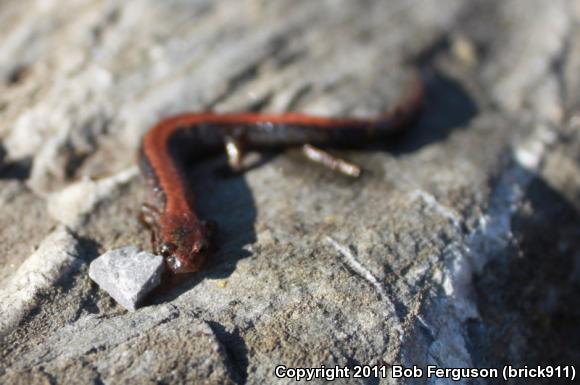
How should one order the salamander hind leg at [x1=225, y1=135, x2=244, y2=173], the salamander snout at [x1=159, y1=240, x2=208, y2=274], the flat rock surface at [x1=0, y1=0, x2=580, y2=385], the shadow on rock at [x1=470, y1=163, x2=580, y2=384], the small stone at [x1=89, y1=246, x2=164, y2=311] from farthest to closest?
the salamander hind leg at [x1=225, y1=135, x2=244, y2=173] < the shadow on rock at [x1=470, y1=163, x2=580, y2=384] < the salamander snout at [x1=159, y1=240, x2=208, y2=274] < the small stone at [x1=89, y1=246, x2=164, y2=311] < the flat rock surface at [x1=0, y1=0, x2=580, y2=385]

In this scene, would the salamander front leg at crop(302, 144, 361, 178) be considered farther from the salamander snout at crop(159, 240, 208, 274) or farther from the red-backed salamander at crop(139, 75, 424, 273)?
the salamander snout at crop(159, 240, 208, 274)

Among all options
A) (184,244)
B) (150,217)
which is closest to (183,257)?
(184,244)

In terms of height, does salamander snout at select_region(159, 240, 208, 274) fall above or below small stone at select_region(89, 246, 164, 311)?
below

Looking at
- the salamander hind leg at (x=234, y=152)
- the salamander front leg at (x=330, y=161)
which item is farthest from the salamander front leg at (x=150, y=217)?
the salamander front leg at (x=330, y=161)

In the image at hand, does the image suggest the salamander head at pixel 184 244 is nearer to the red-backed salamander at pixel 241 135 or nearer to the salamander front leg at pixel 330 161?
the red-backed salamander at pixel 241 135

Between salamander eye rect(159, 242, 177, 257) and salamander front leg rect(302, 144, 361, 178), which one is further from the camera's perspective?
salamander front leg rect(302, 144, 361, 178)

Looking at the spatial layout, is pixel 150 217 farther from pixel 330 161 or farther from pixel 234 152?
pixel 330 161

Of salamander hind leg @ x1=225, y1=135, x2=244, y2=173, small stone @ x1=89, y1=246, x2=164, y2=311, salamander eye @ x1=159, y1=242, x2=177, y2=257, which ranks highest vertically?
small stone @ x1=89, y1=246, x2=164, y2=311

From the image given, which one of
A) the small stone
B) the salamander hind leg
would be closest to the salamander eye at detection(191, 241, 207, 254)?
the small stone
